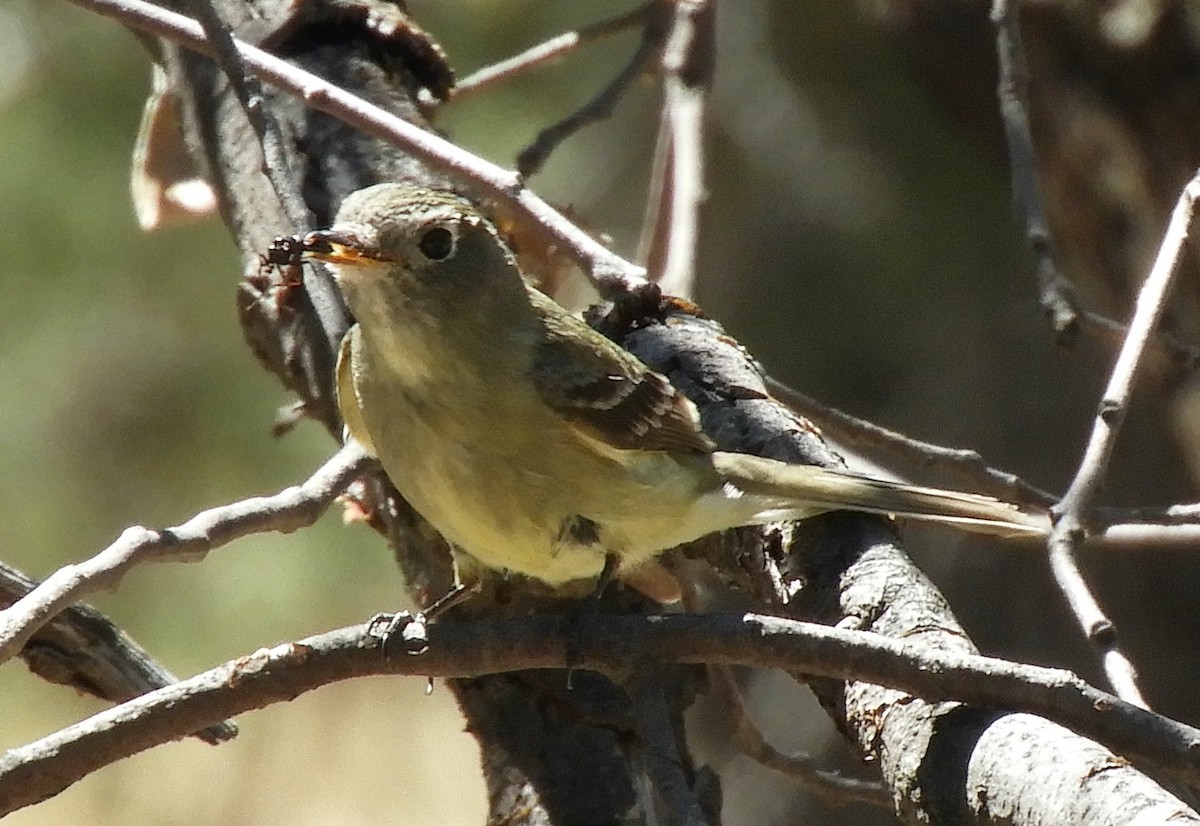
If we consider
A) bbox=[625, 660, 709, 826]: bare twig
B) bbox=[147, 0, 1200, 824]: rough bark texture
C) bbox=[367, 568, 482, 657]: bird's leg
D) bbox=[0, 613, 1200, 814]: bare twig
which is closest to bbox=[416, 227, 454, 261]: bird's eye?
bbox=[147, 0, 1200, 824]: rough bark texture

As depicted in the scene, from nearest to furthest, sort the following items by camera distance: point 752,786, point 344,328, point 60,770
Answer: point 60,770 → point 344,328 → point 752,786

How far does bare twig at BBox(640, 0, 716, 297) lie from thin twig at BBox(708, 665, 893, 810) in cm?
94

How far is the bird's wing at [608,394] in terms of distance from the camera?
2947 millimetres

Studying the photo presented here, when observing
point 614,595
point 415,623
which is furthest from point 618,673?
point 614,595

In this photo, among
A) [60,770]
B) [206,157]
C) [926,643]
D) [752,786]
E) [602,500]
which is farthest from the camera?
[752,786]

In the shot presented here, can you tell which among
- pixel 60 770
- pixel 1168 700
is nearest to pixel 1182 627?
pixel 1168 700

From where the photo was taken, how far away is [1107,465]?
2516mm

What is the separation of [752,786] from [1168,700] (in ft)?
5.50

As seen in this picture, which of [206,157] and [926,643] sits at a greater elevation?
[206,157]

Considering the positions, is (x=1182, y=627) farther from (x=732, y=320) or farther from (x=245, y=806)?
(x=245, y=806)

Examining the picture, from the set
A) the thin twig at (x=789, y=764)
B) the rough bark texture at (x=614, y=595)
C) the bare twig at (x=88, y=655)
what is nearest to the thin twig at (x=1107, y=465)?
the rough bark texture at (x=614, y=595)

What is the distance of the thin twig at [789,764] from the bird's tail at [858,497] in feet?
1.53

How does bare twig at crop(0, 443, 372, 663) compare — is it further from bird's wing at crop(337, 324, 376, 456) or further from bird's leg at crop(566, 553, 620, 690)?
bird's leg at crop(566, 553, 620, 690)

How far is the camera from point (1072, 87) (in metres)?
5.72
